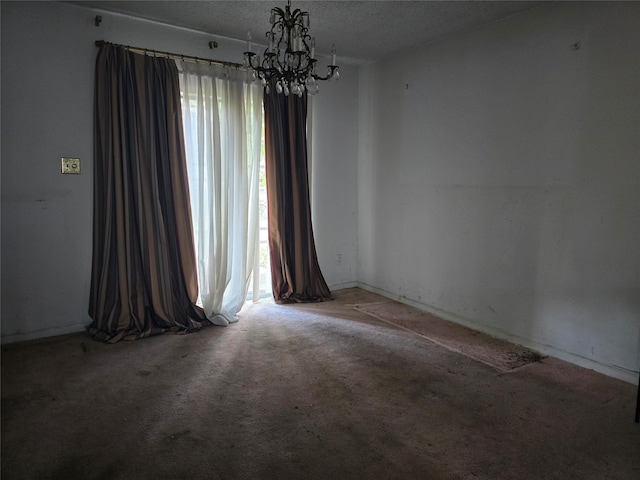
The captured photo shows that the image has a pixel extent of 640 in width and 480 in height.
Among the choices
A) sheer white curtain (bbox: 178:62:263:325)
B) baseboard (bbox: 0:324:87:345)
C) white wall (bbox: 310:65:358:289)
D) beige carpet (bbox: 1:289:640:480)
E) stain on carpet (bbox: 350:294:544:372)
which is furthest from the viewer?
white wall (bbox: 310:65:358:289)

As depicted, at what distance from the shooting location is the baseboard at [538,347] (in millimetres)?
2787

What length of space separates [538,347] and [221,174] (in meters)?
2.94

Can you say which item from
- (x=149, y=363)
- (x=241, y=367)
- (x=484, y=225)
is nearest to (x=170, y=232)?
(x=149, y=363)

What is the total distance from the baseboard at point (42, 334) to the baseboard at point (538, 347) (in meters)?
2.98

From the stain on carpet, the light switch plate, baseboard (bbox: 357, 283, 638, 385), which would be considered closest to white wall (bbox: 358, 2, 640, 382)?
baseboard (bbox: 357, 283, 638, 385)

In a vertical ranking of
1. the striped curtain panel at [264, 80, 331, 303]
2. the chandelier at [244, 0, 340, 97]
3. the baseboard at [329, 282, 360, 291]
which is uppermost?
the chandelier at [244, 0, 340, 97]

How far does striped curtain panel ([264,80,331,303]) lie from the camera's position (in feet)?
13.8

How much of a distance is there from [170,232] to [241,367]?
136 cm

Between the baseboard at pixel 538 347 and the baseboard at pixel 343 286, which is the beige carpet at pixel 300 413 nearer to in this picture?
the baseboard at pixel 538 347

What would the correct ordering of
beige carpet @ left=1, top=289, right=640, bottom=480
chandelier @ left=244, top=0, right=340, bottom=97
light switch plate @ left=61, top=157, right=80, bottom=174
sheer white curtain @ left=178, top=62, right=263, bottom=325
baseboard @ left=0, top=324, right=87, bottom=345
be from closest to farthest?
beige carpet @ left=1, top=289, right=640, bottom=480, chandelier @ left=244, top=0, right=340, bottom=97, baseboard @ left=0, top=324, right=87, bottom=345, light switch plate @ left=61, top=157, right=80, bottom=174, sheer white curtain @ left=178, top=62, right=263, bottom=325

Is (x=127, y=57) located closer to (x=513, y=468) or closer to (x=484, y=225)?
(x=484, y=225)

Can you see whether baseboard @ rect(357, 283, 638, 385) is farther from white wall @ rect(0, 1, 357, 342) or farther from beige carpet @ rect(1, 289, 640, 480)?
white wall @ rect(0, 1, 357, 342)

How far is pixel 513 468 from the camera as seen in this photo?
A: 196 cm

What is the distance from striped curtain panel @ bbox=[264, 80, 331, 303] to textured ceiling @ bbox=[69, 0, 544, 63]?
2.27ft
